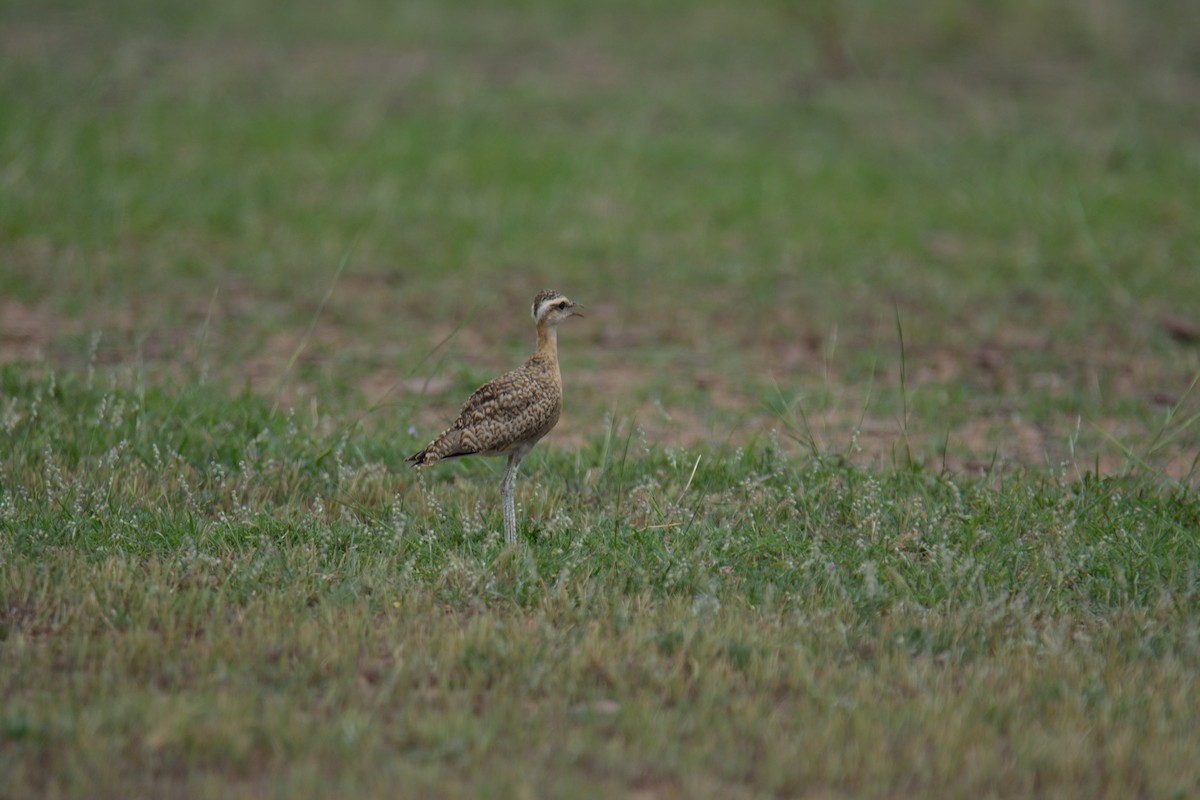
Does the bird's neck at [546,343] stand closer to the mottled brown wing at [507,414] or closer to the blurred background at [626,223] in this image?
the mottled brown wing at [507,414]

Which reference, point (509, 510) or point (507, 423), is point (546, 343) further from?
point (509, 510)

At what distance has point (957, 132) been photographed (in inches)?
562

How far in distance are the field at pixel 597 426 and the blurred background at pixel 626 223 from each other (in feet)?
0.18

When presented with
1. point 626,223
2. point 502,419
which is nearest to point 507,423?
point 502,419

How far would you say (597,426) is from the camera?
7.40 metres

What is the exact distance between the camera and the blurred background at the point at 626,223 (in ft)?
26.1

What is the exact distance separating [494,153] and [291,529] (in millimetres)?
7391

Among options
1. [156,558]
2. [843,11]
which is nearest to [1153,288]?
[156,558]

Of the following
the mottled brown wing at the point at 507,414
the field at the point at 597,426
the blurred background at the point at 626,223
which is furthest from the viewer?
the blurred background at the point at 626,223

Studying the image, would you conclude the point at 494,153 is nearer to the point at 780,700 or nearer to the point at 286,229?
the point at 286,229

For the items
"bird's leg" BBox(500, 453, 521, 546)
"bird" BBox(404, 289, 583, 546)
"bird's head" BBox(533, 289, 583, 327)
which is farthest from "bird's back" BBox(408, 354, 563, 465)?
"bird's head" BBox(533, 289, 583, 327)

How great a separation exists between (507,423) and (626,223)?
592 centimetres

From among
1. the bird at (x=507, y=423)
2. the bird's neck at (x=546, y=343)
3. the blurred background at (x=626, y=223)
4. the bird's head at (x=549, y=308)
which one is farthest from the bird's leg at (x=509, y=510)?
the blurred background at (x=626, y=223)

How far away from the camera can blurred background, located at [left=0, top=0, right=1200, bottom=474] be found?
26.1 ft
